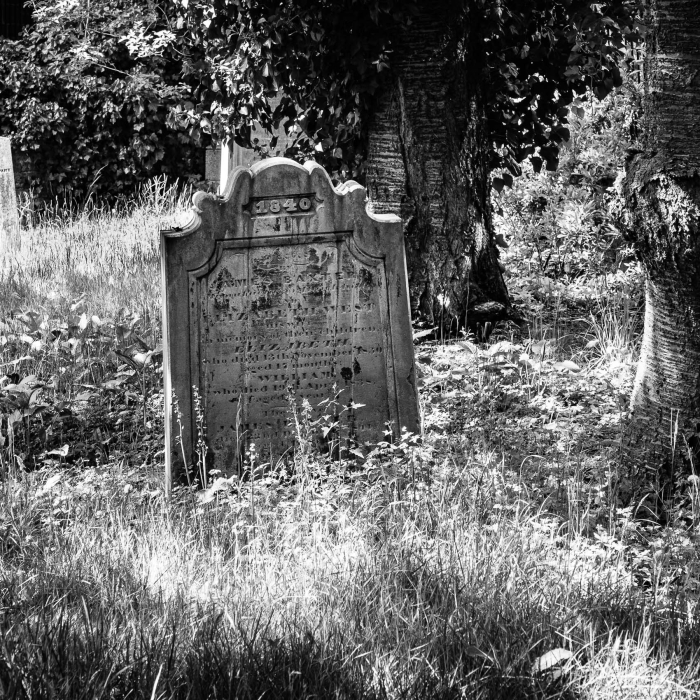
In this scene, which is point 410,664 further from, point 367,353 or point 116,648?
point 367,353

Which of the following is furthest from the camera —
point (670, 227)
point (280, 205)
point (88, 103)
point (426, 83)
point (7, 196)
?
point (88, 103)

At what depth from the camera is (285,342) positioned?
161 inches

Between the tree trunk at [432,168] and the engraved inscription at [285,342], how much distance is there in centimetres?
205

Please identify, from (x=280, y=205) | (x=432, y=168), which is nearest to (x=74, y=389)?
(x=280, y=205)

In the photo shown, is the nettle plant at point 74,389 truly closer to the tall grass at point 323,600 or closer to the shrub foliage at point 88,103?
the tall grass at point 323,600

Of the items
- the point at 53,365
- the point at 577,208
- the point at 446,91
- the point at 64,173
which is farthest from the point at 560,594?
the point at 64,173

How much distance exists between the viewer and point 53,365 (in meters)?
5.38

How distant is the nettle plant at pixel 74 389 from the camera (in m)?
4.57

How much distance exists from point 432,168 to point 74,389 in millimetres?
2704

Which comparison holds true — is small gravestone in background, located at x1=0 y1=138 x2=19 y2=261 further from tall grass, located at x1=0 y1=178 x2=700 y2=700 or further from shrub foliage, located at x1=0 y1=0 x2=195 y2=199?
tall grass, located at x1=0 y1=178 x2=700 y2=700

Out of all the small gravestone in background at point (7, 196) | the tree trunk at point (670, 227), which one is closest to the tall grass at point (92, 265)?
the small gravestone in background at point (7, 196)

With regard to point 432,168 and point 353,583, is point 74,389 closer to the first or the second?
point 432,168

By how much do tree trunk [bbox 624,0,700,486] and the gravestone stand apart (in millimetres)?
1058

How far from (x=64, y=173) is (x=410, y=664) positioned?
41.3ft
